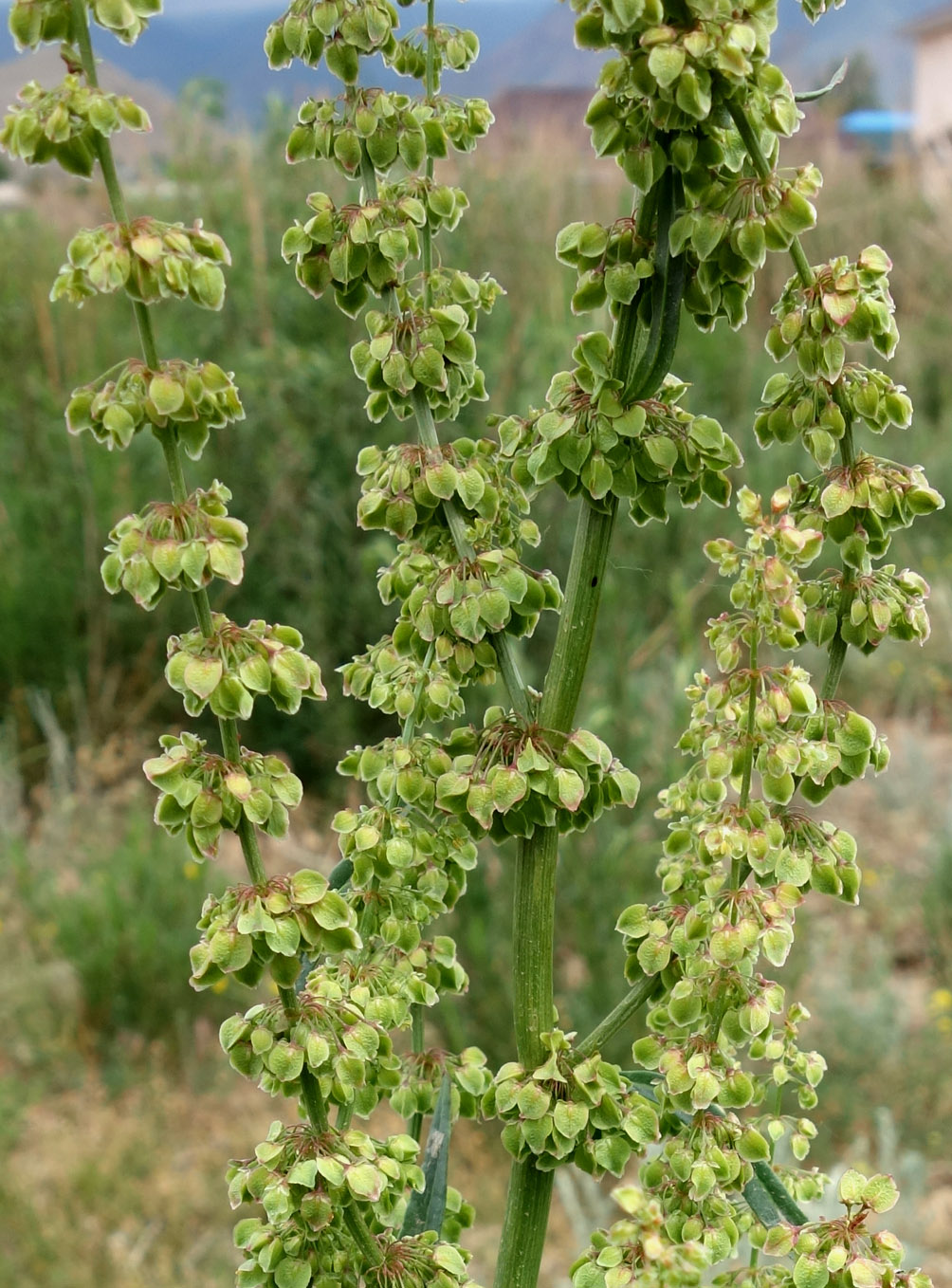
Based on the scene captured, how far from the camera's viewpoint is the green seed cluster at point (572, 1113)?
2.33ft

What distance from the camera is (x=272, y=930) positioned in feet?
1.87

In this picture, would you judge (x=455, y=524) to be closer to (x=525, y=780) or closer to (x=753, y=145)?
(x=525, y=780)

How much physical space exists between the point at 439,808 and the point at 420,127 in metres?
0.37

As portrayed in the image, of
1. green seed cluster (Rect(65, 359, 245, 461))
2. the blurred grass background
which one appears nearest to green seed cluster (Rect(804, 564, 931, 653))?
green seed cluster (Rect(65, 359, 245, 461))

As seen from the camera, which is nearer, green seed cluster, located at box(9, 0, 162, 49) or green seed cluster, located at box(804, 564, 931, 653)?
green seed cluster, located at box(9, 0, 162, 49)

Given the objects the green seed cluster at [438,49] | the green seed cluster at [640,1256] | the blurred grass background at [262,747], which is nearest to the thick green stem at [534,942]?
the green seed cluster at [640,1256]

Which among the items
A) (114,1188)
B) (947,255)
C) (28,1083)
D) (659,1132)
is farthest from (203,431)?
(947,255)

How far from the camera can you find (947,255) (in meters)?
8.45

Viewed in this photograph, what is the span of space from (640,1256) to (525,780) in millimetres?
260

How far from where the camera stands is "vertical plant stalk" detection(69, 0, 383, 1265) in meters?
0.51

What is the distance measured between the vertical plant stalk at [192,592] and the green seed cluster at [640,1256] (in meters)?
0.12

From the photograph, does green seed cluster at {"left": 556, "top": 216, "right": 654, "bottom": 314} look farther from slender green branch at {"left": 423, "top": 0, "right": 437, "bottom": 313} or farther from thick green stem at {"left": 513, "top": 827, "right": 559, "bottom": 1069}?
thick green stem at {"left": 513, "top": 827, "right": 559, "bottom": 1069}

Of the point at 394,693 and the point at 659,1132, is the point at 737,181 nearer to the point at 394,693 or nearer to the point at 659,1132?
the point at 394,693

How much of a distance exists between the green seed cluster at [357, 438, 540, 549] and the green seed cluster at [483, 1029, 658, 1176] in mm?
288
